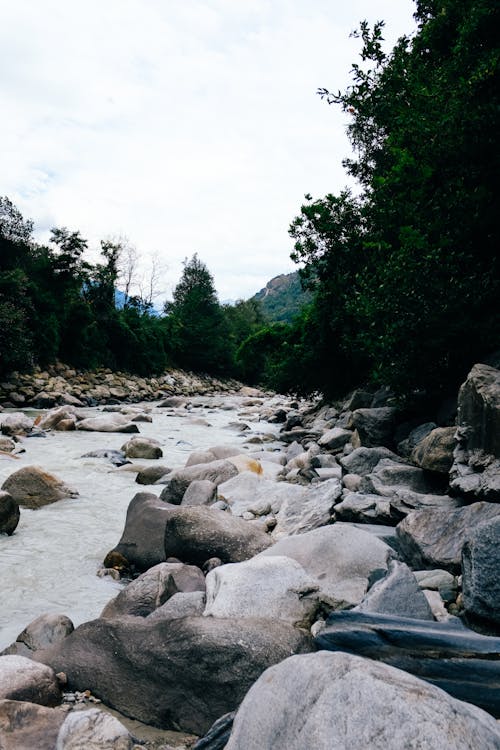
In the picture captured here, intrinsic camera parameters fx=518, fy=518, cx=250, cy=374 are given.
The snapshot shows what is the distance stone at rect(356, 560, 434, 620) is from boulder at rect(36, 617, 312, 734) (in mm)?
424

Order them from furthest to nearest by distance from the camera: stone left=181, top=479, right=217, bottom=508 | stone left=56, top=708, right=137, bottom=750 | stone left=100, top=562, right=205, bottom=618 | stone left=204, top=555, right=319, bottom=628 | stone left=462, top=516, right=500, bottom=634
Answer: stone left=181, top=479, right=217, bottom=508 → stone left=100, top=562, right=205, bottom=618 → stone left=204, top=555, right=319, bottom=628 → stone left=462, top=516, right=500, bottom=634 → stone left=56, top=708, right=137, bottom=750

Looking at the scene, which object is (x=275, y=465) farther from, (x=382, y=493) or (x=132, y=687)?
(x=132, y=687)

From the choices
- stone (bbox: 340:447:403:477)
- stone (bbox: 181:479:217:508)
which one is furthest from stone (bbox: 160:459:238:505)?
stone (bbox: 340:447:403:477)

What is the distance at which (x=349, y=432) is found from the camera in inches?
398

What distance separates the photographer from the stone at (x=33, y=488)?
23.5 feet

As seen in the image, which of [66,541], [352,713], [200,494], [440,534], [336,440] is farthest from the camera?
[336,440]

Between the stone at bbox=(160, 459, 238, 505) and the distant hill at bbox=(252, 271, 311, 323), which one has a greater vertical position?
the distant hill at bbox=(252, 271, 311, 323)

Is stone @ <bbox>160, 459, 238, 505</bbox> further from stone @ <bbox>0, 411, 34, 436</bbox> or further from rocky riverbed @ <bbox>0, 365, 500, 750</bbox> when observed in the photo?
stone @ <bbox>0, 411, 34, 436</bbox>

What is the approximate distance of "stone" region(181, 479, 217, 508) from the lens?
6582mm

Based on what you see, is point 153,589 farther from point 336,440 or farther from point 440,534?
point 336,440

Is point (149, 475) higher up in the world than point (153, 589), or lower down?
lower down

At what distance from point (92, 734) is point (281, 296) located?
131 metres

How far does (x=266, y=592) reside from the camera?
3.43m

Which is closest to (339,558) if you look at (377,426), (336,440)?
(377,426)
